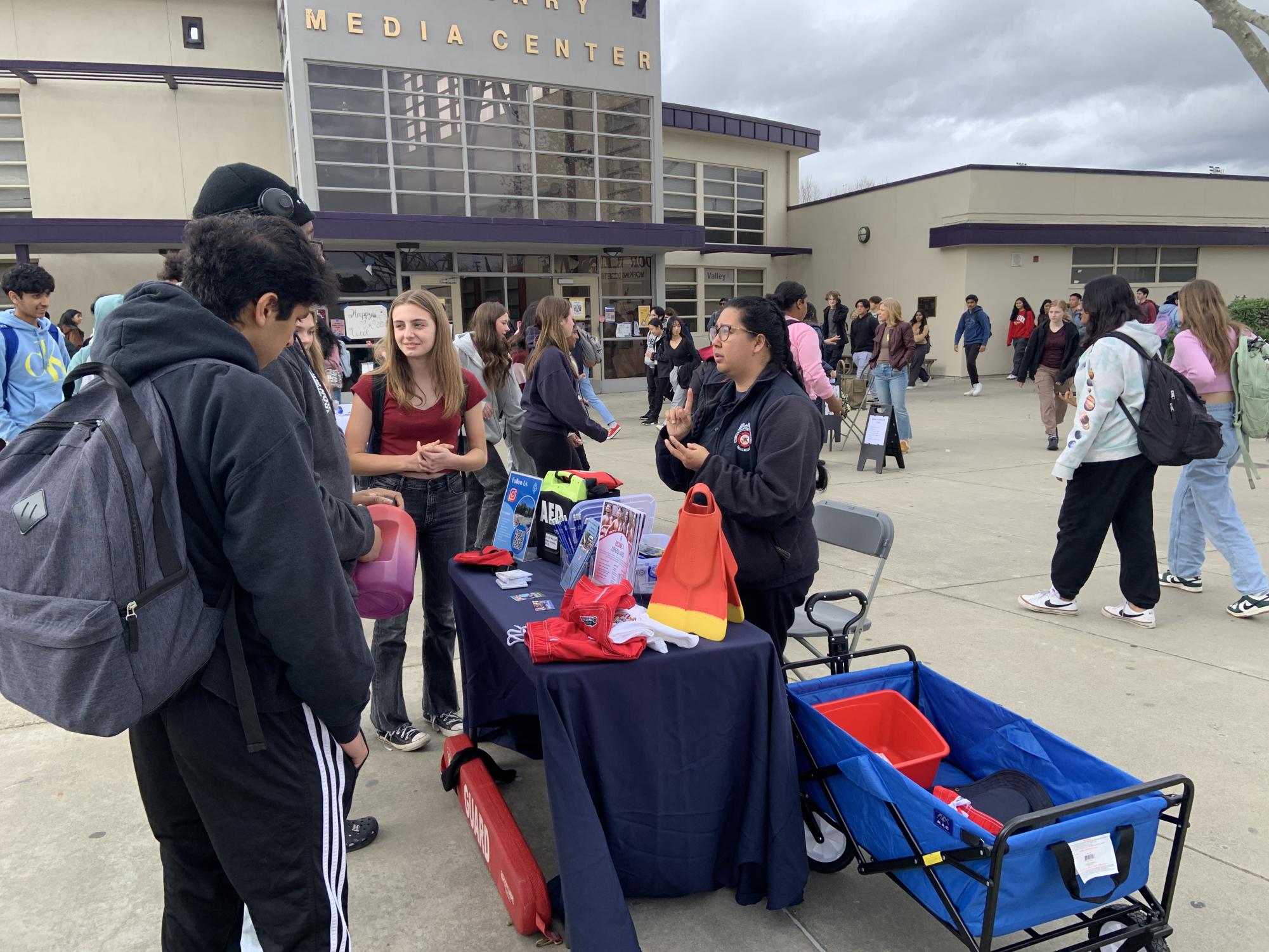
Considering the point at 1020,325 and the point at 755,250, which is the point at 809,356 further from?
the point at 755,250

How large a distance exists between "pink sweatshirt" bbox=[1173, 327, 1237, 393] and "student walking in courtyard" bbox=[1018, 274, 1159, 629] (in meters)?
0.52

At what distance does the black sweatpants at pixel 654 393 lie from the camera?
12656 millimetres

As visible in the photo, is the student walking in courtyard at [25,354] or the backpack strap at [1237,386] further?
the student walking in courtyard at [25,354]

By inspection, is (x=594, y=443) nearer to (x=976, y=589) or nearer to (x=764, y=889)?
(x=976, y=589)

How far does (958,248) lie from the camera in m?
19.4

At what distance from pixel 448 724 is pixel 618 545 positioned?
146 cm

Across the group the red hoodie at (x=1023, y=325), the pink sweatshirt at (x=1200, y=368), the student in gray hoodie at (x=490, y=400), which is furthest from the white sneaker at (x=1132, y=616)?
the red hoodie at (x=1023, y=325)

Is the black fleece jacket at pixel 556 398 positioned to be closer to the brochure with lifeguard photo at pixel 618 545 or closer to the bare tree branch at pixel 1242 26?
the brochure with lifeguard photo at pixel 618 545

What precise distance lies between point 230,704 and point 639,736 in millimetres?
1065

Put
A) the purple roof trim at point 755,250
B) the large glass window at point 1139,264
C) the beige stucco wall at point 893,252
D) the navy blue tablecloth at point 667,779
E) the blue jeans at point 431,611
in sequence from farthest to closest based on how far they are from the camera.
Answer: the purple roof trim at point 755,250
the large glass window at point 1139,264
the beige stucco wall at point 893,252
the blue jeans at point 431,611
the navy blue tablecloth at point 667,779

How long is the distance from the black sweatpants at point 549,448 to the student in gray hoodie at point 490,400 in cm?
28

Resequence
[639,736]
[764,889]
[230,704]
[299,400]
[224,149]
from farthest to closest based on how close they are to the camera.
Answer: [224,149] < [764,889] < [639,736] < [299,400] < [230,704]

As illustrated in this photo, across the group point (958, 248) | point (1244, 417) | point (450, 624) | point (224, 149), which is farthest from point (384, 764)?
point (958, 248)

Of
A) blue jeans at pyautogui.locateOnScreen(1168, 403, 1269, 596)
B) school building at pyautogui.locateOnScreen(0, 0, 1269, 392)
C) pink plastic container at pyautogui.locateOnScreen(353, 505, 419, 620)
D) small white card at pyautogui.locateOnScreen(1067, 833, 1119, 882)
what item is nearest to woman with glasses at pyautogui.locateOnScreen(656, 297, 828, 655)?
pink plastic container at pyautogui.locateOnScreen(353, 505, 419, 620)
